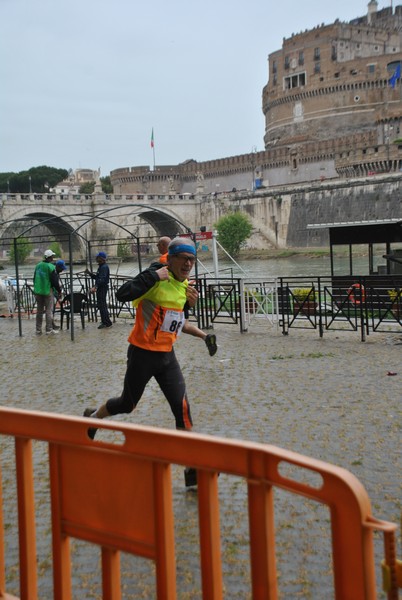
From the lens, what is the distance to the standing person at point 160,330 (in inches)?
150

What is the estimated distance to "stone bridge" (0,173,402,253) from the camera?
47.6m

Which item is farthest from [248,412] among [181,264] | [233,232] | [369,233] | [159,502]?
[233,232]

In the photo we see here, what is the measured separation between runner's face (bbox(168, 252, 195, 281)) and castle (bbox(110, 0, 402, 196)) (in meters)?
52.1

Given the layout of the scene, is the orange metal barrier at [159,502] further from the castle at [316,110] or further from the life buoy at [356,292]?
the castle at [316,110]

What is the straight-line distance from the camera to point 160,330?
388cm

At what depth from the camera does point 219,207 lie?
56906mm

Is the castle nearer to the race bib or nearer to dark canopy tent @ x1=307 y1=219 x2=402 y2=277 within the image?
dark canopy tent @ x1=307 y1=219 x2=402 y2=277

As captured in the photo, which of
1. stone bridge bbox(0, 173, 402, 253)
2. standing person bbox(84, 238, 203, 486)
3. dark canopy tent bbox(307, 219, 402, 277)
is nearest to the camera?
standing person bbox(84, 238, 203, 486)

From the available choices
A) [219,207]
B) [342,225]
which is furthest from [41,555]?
[219,207]

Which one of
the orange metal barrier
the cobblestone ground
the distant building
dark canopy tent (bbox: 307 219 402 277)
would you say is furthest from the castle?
the orange metal barrier

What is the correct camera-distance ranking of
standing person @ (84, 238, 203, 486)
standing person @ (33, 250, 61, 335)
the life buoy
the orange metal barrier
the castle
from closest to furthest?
the orange metal barrier, standing person @ (84, 238, 203, 486), the life buoy, standing person @ (33, 250, 61, 335), the castle

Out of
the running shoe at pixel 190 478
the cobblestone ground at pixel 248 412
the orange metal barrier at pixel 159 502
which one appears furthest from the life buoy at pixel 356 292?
the orange metal barrier at pixel 159 502

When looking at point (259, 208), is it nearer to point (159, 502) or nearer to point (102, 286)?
point (102, 286)

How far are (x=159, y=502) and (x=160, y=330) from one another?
7.14ft
